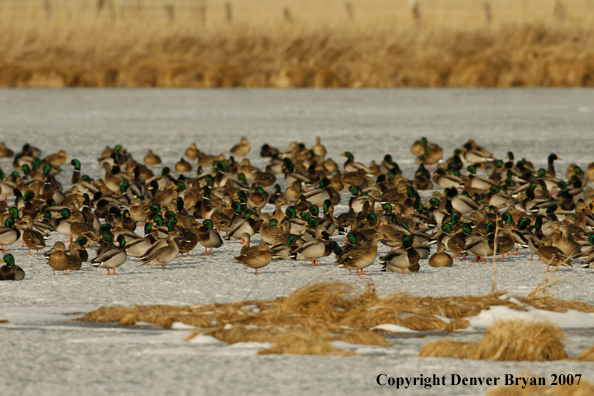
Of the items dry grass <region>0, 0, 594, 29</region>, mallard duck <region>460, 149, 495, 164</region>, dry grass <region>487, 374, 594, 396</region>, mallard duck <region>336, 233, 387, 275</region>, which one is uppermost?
dry grass <region>0, 0, 594, 29</region>

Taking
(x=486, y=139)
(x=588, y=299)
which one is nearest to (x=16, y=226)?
(x=588, y=299)

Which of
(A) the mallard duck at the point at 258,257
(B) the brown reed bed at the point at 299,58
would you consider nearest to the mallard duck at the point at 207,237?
(A) the mallard duck at the point at 258,257

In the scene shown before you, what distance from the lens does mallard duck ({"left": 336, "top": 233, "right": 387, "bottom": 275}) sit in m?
7.68

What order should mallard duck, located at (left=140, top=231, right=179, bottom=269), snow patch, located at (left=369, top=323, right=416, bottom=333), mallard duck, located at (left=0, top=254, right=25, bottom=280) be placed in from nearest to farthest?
snow patch, located at (left=369, top=323, right=416, bottom=333) → mallard duck, located at (left=0, top=254, right=25, bottom=280) → mallard duck, located at (left=140, top=231, right=179, bottom=269)

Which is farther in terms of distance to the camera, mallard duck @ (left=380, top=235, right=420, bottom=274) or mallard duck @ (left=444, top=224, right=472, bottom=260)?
mallard duck @ (left=444, top=224, right=472, bottom=260)

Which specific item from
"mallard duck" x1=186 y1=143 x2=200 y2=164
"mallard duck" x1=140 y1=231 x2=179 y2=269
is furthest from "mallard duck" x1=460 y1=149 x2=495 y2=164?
"mallard duck" x1=140 y1=231 x2=179 y2=269

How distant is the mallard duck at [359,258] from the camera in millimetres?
7684

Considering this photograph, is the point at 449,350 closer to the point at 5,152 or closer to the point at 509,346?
the point at 509,346

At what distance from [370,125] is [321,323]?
14.3m

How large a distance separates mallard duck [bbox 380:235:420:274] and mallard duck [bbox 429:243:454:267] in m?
0.33

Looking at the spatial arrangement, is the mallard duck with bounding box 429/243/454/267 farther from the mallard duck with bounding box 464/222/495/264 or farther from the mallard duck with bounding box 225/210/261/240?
the mallard duck with bounding box 225/210/261/240

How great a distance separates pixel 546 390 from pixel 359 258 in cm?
342

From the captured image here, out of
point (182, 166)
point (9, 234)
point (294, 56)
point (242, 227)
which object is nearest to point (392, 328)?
point (242, 227)

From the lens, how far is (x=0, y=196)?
12.2 m
